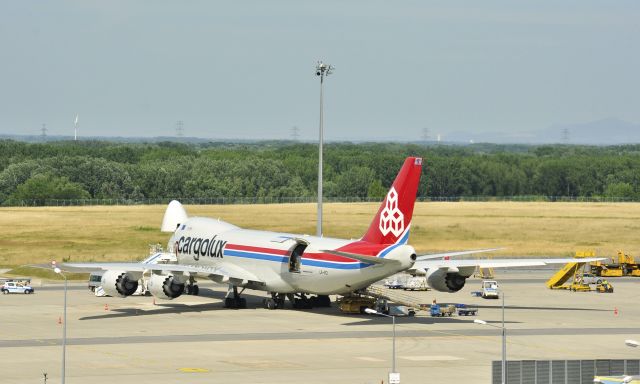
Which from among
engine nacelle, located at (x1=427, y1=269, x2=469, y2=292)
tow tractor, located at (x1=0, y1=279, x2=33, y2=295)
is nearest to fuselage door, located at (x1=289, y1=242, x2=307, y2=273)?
engine nacelle, located at (x1=427, y1=269, x2=469, y2=292)

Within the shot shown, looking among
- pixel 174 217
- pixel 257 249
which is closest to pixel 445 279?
pixel 257 249

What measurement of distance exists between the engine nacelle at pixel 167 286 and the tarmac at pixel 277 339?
1.91 metres

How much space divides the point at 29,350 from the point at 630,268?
265ft

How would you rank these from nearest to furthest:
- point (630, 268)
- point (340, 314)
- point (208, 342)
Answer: point (208, 342)
point (340, 314)
point (630, 268)

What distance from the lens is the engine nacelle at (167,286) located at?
317ft

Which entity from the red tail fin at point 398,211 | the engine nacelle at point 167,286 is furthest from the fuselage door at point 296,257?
the engine nacelle at point 167,286

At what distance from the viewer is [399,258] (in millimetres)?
86875

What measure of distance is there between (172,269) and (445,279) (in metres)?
20.6

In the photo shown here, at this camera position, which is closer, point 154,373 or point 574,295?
point 154,373

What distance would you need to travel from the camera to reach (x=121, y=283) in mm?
97000

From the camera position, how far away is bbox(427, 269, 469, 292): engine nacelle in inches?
3752

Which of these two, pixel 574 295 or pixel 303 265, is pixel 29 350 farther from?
pixel 574 295

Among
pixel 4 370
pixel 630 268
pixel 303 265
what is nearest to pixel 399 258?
pixel 303 265

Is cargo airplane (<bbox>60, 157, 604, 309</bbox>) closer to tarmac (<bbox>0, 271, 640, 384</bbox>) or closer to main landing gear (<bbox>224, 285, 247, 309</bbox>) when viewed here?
main landing gear (<bbox>224, 285, 247, 309</bbox>)
